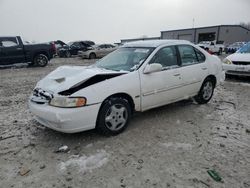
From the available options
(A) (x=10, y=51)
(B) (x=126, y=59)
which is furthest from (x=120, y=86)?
(A) (x=10, y=51)

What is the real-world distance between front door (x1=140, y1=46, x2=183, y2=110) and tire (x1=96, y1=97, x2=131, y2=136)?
43 cm

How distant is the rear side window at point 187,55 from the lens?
488 centimetres

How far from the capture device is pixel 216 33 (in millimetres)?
44781

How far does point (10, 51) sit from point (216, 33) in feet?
137

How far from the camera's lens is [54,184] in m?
2.69

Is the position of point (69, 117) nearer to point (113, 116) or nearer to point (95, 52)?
point (113, 116)

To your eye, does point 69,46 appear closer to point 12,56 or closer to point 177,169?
point 12,56

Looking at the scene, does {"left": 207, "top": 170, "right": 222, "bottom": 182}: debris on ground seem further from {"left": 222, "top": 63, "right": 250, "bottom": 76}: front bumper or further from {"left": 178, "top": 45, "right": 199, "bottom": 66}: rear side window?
{"left": 222, "top": 63, "right": 250, "bottom": 76}: front bumper

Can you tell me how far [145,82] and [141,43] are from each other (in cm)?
121

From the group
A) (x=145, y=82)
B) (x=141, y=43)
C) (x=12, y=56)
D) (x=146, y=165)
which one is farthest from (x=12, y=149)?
(x=12, y=56)

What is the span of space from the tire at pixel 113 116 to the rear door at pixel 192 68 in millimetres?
1600

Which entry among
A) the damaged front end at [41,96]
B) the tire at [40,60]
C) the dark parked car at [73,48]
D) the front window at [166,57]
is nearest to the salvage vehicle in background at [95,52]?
the dark parked car at [73,48]

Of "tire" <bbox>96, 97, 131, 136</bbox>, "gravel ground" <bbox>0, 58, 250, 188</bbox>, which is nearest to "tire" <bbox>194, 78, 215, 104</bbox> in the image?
"gravel ground" <bbox>0, 58, 250, 188</bbox>

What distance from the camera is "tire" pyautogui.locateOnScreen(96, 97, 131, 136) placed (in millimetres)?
3633
